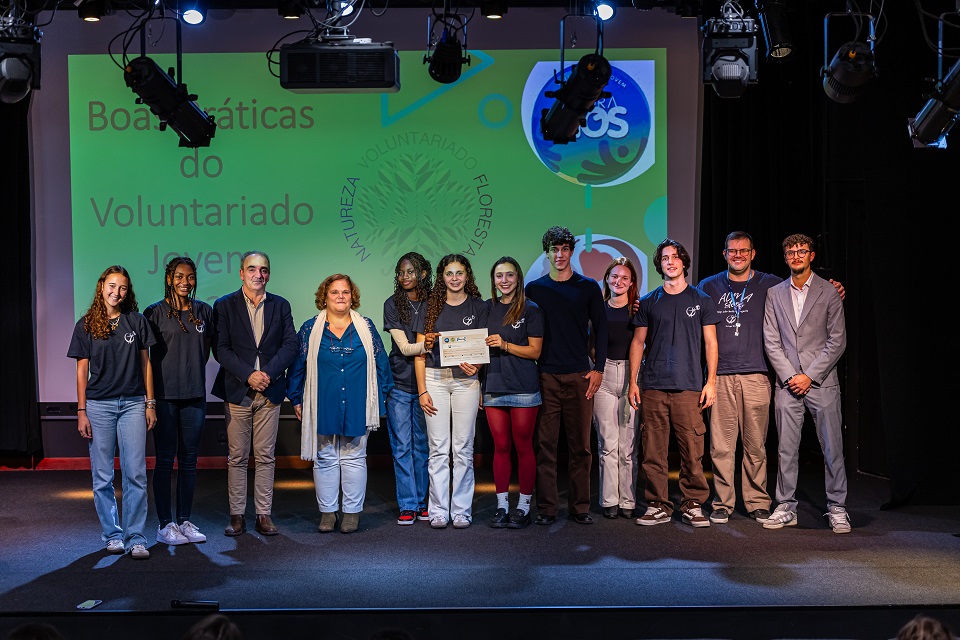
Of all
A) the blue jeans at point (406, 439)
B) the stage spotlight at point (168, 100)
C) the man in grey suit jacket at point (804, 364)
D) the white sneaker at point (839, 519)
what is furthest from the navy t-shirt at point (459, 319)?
the white sneaker at point (839, 519)

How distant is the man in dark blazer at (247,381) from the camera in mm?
5340

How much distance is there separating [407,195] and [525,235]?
95 centimetres

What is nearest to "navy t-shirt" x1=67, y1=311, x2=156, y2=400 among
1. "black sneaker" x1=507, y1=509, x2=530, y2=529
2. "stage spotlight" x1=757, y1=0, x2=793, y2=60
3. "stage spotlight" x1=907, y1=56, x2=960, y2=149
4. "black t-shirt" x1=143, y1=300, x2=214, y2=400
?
"black t-shirt" x1=143, y1=300, x2=214, y2=400

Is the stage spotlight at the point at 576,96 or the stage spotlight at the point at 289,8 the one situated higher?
the stage spotlight at the point at 289,8

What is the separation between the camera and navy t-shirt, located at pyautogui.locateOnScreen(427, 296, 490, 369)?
5504 mm

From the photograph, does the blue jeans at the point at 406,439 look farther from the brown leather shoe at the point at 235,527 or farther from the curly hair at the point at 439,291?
the brown leather shoe at the point at 235,527

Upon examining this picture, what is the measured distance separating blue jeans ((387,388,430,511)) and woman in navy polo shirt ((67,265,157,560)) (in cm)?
138

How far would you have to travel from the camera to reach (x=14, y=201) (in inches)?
281

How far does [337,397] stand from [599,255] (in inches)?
104

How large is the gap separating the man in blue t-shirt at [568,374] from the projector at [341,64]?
1.33 metres

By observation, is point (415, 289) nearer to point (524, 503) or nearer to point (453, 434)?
point (453, 434)

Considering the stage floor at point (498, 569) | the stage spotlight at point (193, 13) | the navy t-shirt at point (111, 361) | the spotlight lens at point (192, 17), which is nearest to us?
the stage floor at point (498, 569)

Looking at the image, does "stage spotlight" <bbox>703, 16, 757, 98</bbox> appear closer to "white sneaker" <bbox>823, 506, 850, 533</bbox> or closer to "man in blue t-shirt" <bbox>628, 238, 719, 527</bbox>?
"man in blue t-shirt" <bbox>628, 238, 719, 527</bbox>

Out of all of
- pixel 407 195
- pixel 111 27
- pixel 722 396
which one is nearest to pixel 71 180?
pixel 111 27
